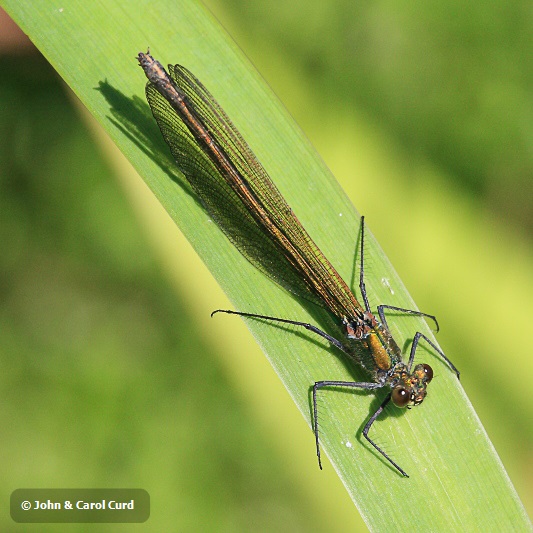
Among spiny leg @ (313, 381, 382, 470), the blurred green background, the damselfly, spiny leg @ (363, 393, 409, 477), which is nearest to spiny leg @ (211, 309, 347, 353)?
the damselfly

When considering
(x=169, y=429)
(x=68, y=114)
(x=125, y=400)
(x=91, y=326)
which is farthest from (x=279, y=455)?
(x=68, y=114)

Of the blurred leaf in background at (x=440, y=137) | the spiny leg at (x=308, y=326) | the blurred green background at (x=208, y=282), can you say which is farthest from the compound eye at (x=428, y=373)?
the blurred green background at (x=208, y=282)

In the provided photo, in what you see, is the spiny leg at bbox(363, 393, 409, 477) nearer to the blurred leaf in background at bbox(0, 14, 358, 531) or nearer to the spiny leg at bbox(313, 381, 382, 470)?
the spiny leg at bbox(313, 381, 382, 470)

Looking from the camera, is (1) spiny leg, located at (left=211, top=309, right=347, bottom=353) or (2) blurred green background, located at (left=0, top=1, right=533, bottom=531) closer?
(1) spiny leg, located at (left=211, top=309, right=347, bottom=353)

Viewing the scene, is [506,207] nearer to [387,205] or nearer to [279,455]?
[387,205]

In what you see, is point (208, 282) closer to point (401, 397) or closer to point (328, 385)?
point (328, 385)

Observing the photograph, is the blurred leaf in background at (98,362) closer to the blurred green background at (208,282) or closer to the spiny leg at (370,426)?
the blurred green background at (208,282)
